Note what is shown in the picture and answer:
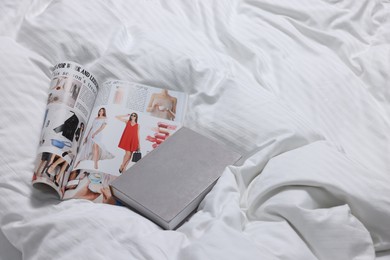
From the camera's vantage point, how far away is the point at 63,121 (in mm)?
728

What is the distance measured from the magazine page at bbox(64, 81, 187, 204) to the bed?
34 millimetres

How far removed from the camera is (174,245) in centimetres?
56

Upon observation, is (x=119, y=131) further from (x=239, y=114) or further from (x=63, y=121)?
(x=239, y=114)

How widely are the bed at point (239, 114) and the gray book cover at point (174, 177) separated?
2 centimetres

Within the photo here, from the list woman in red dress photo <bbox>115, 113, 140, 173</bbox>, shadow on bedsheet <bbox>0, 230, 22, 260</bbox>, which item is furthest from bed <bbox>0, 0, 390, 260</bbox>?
woman in red dress photo <bbox>115, 113, 140, 173</bbox>

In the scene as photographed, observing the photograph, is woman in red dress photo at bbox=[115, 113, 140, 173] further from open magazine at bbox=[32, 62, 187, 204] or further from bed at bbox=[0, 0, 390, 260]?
bed at bbox=[0, 0, 390, 260]

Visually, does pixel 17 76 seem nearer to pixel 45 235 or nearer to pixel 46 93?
pixel 46 93

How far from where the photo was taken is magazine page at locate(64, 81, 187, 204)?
68cm

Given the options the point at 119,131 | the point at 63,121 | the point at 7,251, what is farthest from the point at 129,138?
the point at 7,251

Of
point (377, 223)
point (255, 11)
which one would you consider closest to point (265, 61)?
point (255, 11)

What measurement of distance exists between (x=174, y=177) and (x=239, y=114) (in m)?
0.18

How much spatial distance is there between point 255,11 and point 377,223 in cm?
66

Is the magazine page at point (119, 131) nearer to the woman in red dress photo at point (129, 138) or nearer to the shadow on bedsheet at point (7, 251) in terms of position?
the woman in red dress photo at point (129, 138)

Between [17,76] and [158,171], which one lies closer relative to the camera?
[158,171]
